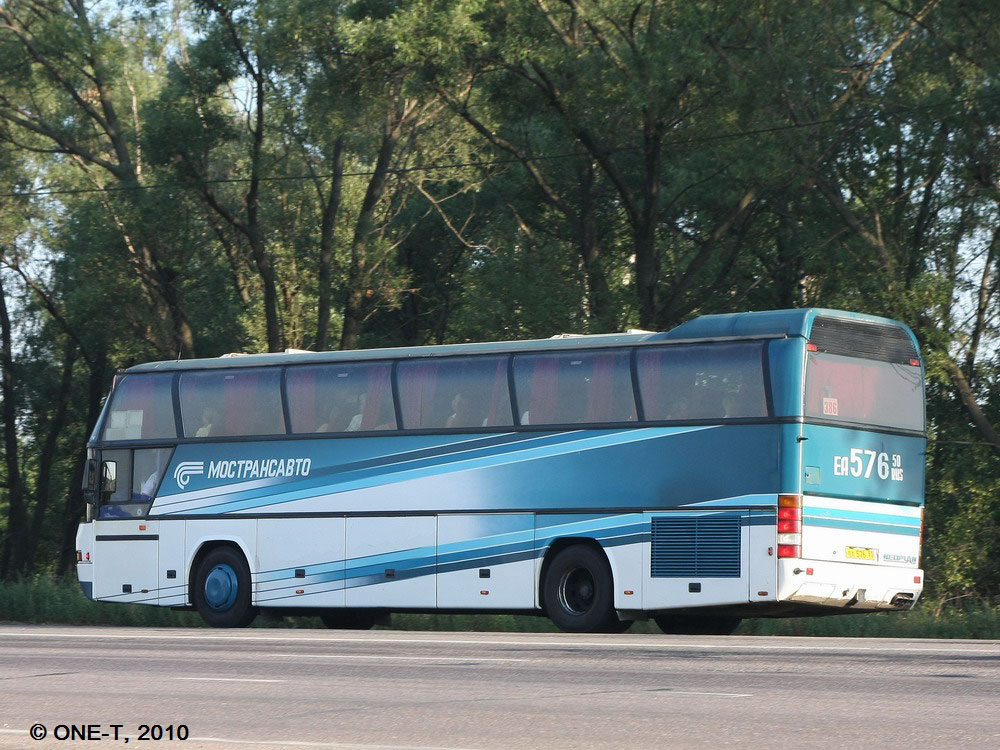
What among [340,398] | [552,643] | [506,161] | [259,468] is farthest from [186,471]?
[506,161]

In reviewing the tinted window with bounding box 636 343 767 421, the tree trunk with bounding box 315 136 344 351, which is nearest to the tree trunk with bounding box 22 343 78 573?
the tree trunk with bounding box 315 136 344 351

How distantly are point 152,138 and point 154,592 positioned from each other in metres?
16.5

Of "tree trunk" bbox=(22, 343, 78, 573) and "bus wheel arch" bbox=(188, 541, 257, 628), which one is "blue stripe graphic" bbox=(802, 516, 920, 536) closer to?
"bus wheel arch" bbox=(188, 541, 257, 628)

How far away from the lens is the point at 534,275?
3378 cm

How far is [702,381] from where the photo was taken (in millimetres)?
18172

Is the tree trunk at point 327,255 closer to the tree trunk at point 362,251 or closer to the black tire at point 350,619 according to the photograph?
the tree trunk at point 362,251

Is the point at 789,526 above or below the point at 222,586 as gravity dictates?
above

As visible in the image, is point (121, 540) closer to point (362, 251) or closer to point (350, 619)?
point (350, 619)

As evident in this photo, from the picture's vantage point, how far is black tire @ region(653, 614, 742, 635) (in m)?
20.0

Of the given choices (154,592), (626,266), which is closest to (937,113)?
(626,266)

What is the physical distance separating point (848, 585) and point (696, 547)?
5.60 feet

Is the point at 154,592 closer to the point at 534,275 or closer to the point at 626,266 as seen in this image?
the point at 534,275

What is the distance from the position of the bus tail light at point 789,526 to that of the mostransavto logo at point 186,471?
8428mm

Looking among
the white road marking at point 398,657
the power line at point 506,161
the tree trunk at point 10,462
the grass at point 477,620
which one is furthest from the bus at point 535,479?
the tree trunk at point 10,462
